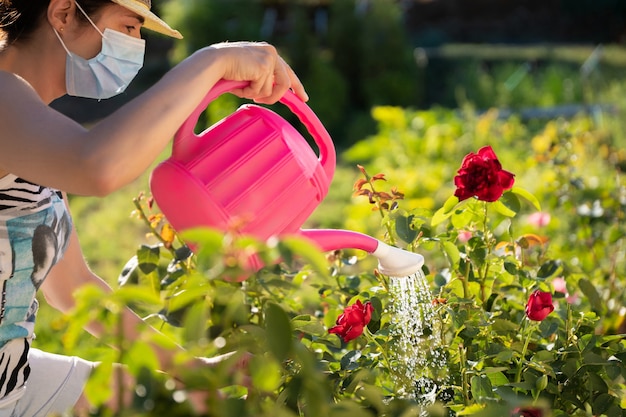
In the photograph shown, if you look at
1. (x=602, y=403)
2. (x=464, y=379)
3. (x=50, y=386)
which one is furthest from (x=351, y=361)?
(x=50, y=386)

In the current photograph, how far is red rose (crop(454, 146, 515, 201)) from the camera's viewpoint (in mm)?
1621

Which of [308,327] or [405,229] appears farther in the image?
[405,229]

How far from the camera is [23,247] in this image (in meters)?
1.48

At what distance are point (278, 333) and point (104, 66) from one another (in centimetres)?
77

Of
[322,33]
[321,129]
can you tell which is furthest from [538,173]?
[322,33]

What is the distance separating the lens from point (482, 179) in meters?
1.62

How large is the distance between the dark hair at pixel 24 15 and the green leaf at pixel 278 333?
0.72m

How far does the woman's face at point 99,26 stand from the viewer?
1.44 m

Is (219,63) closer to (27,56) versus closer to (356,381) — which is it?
(27,56)

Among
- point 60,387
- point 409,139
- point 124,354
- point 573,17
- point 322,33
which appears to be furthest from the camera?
point 573,17

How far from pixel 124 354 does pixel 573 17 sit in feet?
45.8

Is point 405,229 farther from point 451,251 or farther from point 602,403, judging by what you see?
point 602,403

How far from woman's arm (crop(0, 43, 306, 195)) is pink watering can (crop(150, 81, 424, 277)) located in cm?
11

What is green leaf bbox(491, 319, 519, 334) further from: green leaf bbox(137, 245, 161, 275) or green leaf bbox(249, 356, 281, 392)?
green leaf bbox(249, 356, 281, 392)
